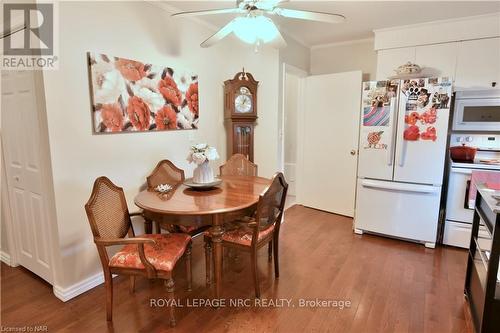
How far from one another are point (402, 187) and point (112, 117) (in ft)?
9.66

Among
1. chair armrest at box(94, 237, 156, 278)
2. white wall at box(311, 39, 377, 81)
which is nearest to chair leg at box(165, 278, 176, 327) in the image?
chair armrest at box(94, 237, 156, 278)

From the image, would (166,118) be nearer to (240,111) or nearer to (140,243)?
(240,111)

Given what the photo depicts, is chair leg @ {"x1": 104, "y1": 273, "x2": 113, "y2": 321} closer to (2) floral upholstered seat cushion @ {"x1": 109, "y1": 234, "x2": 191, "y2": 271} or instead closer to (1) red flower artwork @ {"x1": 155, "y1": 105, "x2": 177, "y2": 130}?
(2) floral upholstered seat cushion @ {"x1": 109, "y1": 234, "x2": 191, "y2": 271}

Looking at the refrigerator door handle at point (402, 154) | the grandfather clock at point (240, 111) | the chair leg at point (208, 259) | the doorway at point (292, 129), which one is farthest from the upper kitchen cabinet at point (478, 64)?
the chair leg at point (208, 259)

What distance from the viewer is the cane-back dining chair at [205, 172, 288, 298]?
2.11 m

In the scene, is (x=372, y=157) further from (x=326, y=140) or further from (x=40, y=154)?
(x=40, y=154)

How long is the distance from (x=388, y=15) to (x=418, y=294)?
2665mm

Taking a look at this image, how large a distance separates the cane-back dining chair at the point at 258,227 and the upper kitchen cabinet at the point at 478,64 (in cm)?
246

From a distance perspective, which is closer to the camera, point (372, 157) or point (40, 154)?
point (40, 154)

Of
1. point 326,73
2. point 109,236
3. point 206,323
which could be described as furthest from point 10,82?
point 326,73

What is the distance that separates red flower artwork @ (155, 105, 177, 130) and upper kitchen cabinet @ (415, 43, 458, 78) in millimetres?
2818

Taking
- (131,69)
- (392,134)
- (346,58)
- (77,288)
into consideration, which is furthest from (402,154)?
(77,288)

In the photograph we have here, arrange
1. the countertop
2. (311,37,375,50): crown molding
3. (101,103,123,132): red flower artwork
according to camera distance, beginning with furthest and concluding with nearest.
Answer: (311,37,375,50): crown molding → (101,103,123,132): red flower artwork → the countertop

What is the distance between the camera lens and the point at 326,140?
4172mm
